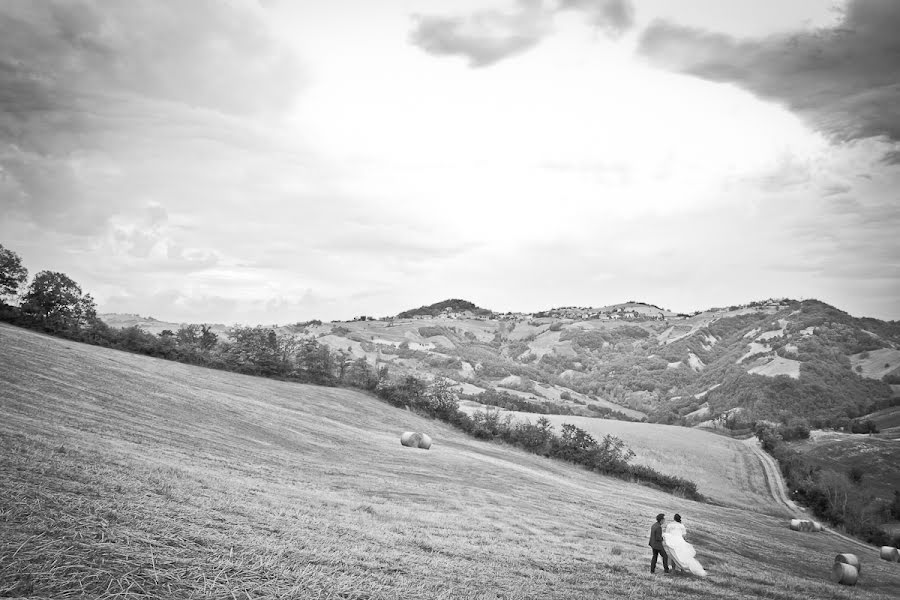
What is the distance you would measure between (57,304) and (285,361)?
3006 centimetres

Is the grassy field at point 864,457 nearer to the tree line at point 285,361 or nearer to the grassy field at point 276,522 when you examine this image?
the tree line at point 285,361

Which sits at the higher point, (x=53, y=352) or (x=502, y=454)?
(x=53, y=352)

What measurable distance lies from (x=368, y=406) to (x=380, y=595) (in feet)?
195

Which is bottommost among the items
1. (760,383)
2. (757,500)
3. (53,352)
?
(757,500)

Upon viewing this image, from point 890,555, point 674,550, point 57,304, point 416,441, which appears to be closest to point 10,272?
point 57,304

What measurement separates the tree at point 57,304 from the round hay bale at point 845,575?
254ft

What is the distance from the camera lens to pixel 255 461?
938 inches

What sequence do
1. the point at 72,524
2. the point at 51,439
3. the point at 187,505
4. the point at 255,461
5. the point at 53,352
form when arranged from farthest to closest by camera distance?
1. the point at 53,352
2. the point at 255,461
3. the point at 51,439
4. the point at 187,505
5. the point at 72,524

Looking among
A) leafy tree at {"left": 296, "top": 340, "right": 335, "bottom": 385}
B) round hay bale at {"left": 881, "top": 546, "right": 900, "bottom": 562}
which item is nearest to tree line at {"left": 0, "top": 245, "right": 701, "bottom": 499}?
leafy tree at {"left": 296, "top": 340, "right": 335, "bottom": 385}

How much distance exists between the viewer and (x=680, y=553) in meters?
14.7

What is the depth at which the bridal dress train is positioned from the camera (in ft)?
47.7

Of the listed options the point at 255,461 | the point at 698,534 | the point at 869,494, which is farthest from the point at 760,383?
the point at 255,461

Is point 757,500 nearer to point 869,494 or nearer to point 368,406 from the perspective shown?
point 869,494

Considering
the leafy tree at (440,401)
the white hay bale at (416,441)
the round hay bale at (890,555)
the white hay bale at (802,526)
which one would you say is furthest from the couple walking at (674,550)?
the leafy tree at (440,401)
